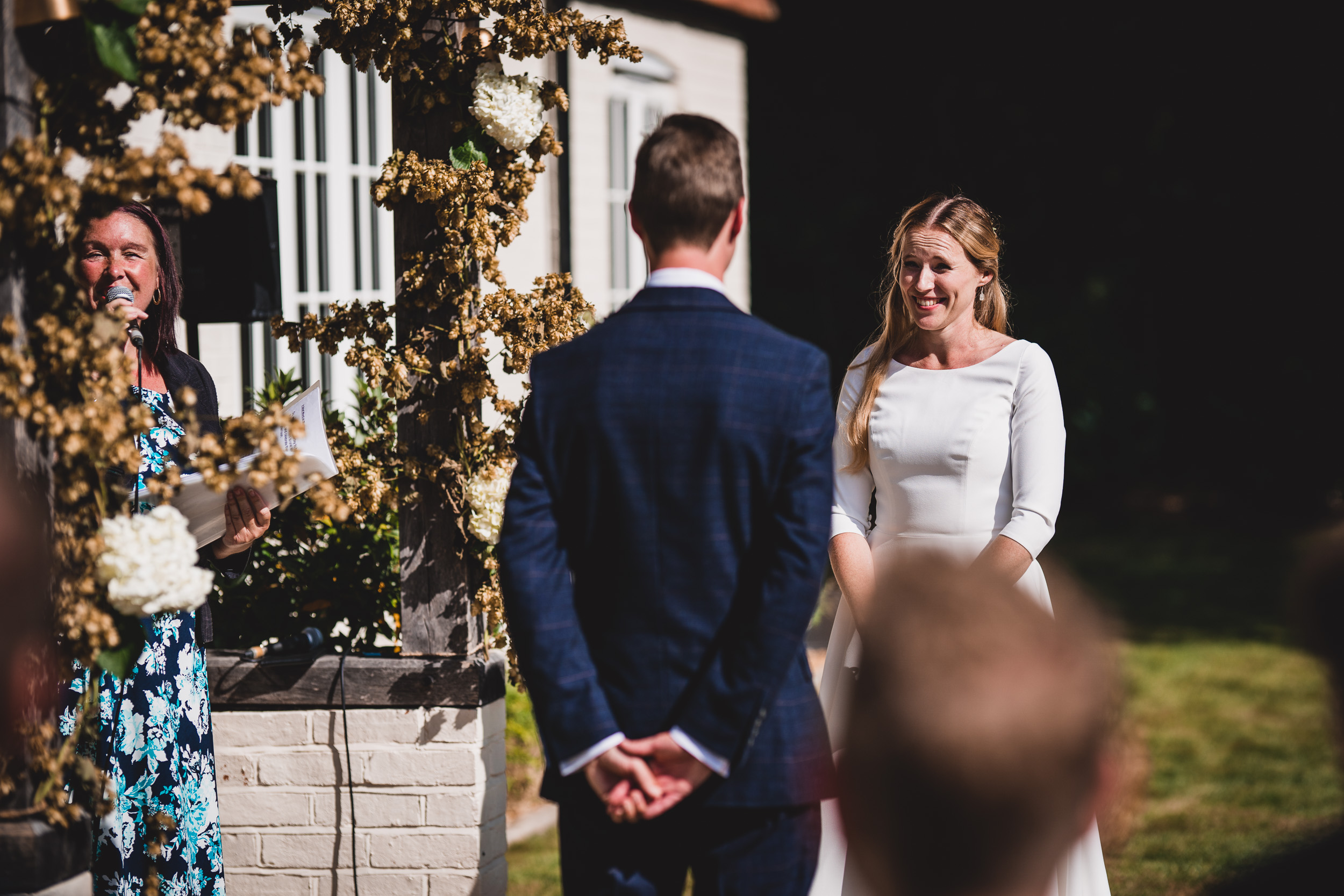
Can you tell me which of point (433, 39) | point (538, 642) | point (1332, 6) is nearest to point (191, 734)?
point (538, 642)

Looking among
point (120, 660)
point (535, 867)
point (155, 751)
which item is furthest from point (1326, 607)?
point (535, 867)

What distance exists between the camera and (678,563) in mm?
1969

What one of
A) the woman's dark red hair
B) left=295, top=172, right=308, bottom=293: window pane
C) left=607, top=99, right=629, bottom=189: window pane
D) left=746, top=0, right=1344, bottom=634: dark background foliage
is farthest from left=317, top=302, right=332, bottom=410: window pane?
left=746, top=0, right=1344, bottom=634: dark background foliage

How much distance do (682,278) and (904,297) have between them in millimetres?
1275

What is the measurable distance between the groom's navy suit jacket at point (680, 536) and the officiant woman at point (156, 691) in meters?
1.03

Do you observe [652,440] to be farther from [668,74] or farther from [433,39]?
[668,74]

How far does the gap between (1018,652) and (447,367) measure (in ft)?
7.07

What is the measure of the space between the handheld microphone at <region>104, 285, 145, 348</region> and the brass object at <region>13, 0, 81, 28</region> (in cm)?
82

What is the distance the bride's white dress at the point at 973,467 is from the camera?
3.01 metres

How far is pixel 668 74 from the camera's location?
8156 millimetres

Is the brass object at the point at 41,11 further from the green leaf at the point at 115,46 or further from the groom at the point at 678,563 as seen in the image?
the groom at the point at 678,563

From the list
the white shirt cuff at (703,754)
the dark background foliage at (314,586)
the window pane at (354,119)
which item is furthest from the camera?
the window pane at (354,119)

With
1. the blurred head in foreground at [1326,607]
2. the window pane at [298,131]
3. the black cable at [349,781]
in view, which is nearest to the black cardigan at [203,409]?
the black cable at [349,781]

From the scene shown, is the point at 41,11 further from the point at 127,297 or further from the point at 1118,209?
the point at 1118,209
